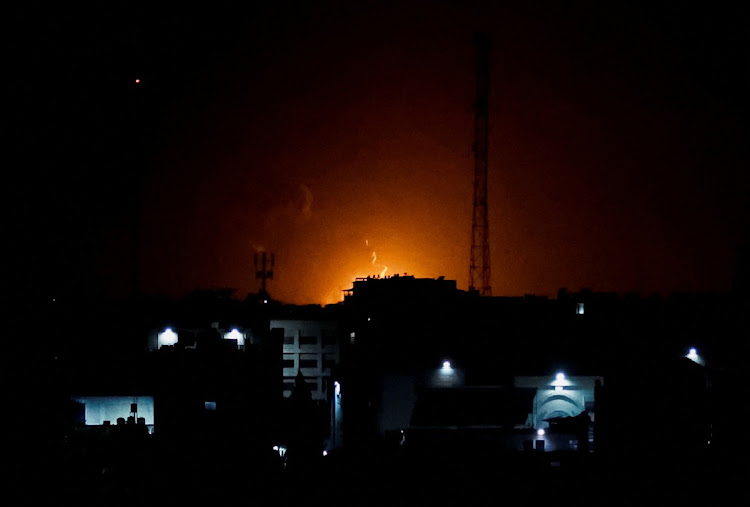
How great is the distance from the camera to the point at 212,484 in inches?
449

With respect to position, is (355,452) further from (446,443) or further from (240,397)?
(240,397)

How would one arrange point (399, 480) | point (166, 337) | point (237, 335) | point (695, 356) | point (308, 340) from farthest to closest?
point (308, 340) < point (237, 335) < point (166, 337) < point (695, 356) < point (399, 480)

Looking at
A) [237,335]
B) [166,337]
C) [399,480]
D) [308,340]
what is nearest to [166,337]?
[166,337]

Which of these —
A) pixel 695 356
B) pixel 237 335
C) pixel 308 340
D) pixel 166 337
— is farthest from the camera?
pixel 308 340

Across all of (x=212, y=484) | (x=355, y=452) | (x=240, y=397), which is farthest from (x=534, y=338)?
(x=212, y=484)

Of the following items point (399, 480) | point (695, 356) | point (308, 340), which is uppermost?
point (308, 340)

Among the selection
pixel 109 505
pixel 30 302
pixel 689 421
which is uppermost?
pixel 30 302

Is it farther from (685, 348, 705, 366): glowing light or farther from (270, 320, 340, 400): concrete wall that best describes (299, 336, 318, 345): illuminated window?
(685, 348, 705, 366): glowing light

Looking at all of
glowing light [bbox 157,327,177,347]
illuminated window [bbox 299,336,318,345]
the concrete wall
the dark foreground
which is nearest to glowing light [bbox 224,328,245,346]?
glowing light [bbox 157,327,177,347]

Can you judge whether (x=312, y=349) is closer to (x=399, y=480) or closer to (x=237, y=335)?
(x=237, y=335)

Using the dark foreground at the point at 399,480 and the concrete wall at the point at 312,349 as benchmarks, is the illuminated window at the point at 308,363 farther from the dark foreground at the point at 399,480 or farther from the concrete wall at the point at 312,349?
the dark foreground at the point at 399,480

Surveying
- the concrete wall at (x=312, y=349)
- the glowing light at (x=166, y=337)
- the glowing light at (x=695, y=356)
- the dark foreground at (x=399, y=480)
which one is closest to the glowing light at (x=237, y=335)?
the glowing light at (x=166, y=337)

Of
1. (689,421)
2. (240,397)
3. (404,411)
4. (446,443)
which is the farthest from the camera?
(404,411)

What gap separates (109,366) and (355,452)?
7.72m
